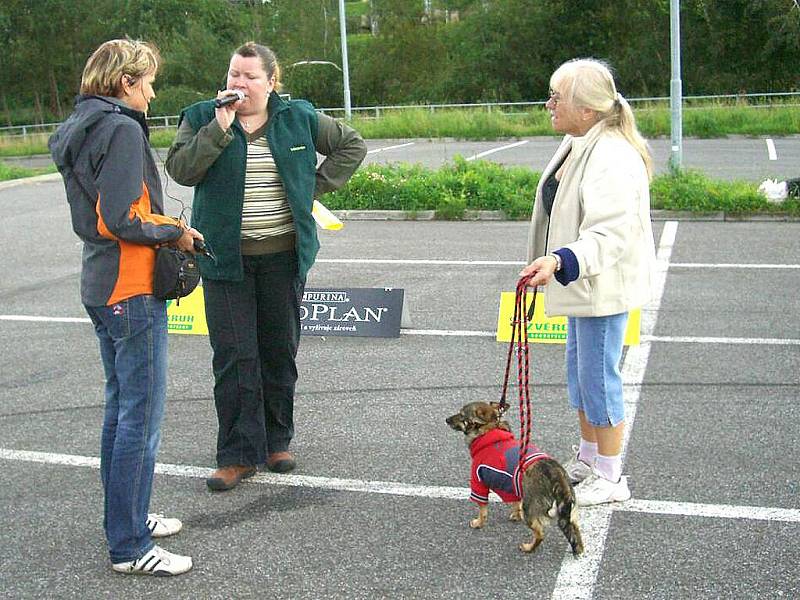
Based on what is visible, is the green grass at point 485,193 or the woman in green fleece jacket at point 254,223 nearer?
the woman in green fleece jacket at point 254,223

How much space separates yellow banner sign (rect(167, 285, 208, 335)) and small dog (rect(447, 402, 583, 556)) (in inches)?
160

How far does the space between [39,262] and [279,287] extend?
778 cm

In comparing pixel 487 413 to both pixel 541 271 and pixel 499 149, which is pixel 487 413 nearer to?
pixel 541 271

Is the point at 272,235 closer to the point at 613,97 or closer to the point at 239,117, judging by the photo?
the point at 239,117

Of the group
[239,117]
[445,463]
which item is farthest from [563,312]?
[239,117]

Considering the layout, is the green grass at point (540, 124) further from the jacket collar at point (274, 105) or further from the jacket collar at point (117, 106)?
the jacket collar at point (117, 106)


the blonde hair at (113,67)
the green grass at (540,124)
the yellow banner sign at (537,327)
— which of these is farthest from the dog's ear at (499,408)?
the green grass at (540,124)

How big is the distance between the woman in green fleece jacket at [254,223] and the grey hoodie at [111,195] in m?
0.78

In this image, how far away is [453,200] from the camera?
1430 centimetres

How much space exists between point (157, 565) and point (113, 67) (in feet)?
6.40

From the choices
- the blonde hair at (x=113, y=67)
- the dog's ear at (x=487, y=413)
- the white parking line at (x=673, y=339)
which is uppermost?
the blonde hair at (x=113, y=67)

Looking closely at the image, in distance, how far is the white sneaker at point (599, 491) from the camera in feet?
15.5

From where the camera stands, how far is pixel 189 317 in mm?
8266

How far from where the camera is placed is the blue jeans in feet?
13.3
